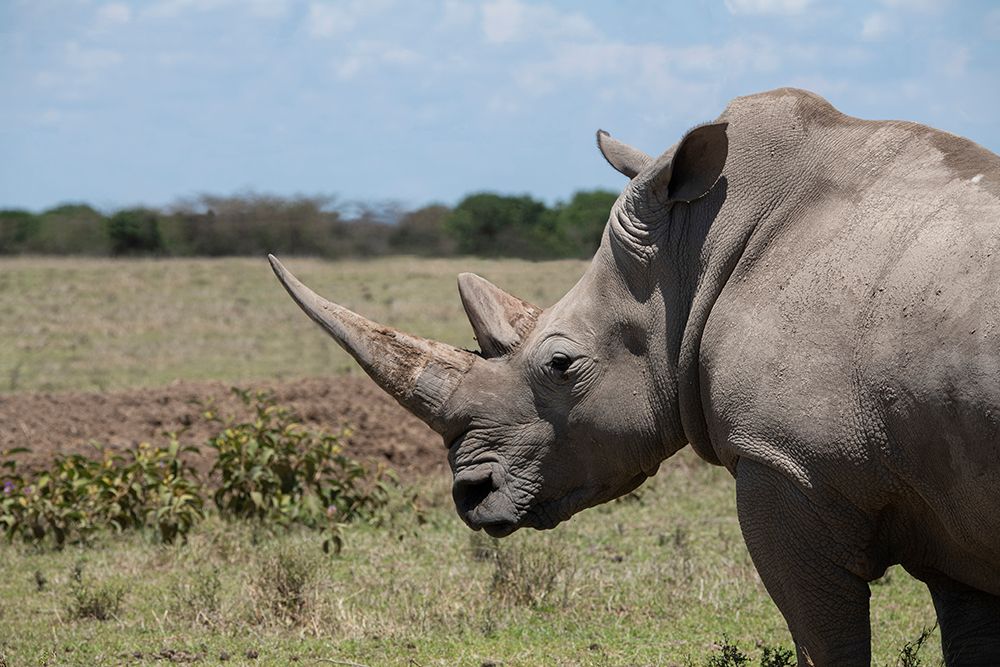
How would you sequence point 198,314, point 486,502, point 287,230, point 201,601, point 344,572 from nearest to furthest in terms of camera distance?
point 486,502 → point 201,601 → point 344,572 → point 198,314 → point 287,230

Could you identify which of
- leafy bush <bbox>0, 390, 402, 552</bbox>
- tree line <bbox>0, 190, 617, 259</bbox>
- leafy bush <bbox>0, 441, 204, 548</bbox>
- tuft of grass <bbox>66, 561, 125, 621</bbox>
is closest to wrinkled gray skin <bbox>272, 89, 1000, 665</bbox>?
tuft of grass <bbox>66, 561, 125, 621</bbox>

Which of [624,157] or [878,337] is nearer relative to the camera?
[878,337]

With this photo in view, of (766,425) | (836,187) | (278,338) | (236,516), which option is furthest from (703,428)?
(278,338)

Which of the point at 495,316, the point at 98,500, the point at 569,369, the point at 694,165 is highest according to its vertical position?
the point at 694,165

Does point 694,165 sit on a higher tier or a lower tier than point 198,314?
Result: higher

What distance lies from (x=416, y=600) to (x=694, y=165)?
10.5ft

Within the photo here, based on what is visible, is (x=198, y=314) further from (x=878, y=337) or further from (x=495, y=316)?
(x=878, y=337)

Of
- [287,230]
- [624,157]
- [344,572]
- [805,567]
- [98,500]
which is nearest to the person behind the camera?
[805,567]

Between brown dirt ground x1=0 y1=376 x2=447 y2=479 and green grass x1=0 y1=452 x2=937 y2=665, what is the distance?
184cm

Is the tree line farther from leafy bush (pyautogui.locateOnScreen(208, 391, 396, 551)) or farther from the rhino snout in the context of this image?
the rhino snout

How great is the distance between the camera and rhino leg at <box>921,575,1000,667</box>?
158 inches

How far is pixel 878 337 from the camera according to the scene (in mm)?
3305

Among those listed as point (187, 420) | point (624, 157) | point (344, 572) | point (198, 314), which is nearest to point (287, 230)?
point (198, 314)

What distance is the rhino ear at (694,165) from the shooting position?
3.76 m
